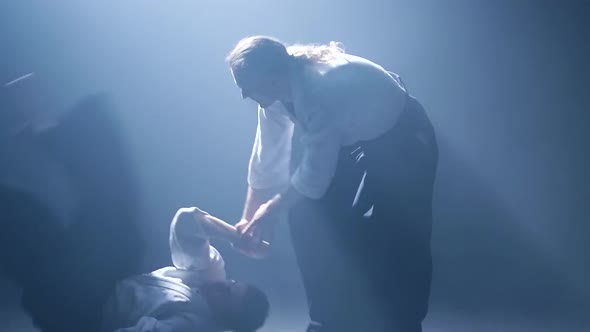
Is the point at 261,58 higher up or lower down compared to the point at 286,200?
higher up

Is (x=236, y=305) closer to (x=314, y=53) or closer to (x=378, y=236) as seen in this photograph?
(x=378, y=236)

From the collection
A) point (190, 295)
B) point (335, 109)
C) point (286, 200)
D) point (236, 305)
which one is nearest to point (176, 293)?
point (190, 295)

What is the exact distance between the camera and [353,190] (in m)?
1.75

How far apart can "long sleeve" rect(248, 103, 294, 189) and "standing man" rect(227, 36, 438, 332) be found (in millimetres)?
118

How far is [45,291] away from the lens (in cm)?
181

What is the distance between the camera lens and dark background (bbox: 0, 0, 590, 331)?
2.59 metres

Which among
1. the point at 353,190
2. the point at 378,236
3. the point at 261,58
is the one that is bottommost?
the point at 378,236

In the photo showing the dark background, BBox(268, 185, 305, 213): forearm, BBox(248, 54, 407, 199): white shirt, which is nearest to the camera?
BBox(248, 54, 407, 199): white shirt

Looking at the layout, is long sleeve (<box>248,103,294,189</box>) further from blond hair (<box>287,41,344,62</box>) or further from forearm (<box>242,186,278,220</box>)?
blond hair (<box>287,41,344,62</box>)

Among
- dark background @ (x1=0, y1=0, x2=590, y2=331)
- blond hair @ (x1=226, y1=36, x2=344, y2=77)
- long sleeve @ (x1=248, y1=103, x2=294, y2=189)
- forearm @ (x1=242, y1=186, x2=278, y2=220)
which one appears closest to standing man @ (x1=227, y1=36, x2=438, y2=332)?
blond hair @ (x1=226, y1=36, x2=344, y2=77)

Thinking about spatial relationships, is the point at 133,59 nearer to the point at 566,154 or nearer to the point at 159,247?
the point at 159,247

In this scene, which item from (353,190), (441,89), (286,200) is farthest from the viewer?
(441,89)

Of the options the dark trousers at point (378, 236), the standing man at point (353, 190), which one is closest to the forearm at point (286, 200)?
the standing man at point (353, 190)

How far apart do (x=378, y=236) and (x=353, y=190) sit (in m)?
0.15
